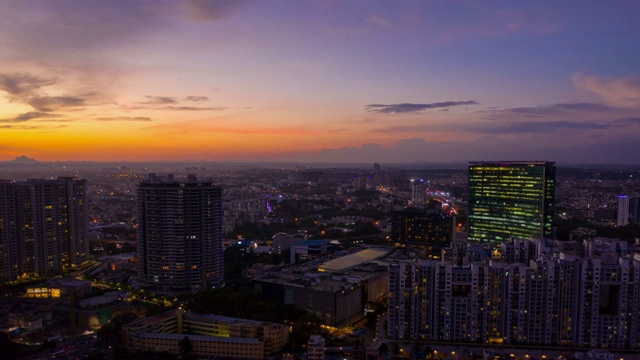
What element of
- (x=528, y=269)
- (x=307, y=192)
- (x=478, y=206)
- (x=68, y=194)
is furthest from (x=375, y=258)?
(x=307, y=192)

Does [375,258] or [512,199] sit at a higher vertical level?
[512,199]

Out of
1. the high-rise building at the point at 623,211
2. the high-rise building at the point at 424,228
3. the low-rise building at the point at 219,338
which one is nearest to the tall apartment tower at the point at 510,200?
the high-rise building at the point at 424,228

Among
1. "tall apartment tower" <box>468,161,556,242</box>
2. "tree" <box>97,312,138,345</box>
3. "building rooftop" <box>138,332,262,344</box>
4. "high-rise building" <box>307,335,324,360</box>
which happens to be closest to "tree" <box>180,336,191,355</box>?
"building rooftop" <box>138,332,262,344</box>

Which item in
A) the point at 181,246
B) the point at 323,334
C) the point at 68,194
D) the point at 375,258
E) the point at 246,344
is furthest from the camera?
the point at 68,194

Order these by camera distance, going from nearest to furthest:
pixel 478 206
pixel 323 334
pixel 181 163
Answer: pixel 323 334
pixel 478 206
pixel 181 163

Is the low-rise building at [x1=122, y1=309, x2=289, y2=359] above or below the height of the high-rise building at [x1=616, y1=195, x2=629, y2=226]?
below

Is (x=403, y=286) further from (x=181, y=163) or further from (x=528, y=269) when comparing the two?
(x=181, y=163)

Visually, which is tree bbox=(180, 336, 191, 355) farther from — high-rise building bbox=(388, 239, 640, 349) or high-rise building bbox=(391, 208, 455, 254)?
high-rise building bbox=(391, 208, 455, 254)
